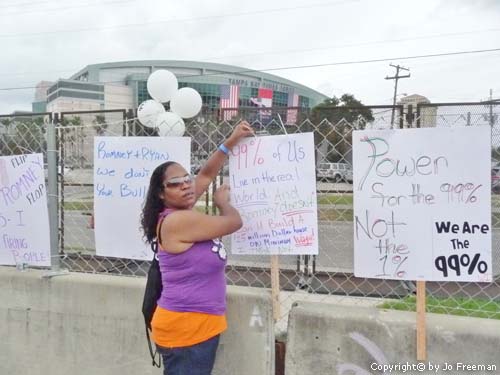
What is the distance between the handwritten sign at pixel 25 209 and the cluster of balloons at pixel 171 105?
901 millimetres

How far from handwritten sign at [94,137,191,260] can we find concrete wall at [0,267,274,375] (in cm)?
22

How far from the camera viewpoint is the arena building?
73.3m

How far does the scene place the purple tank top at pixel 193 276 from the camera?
2211mm

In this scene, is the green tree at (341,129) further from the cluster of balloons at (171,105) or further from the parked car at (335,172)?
the cluster of balloons at (171,105)

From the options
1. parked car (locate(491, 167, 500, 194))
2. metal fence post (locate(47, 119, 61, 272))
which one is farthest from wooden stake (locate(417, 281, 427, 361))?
metal fence post (locate(47, 119, 61, 272))

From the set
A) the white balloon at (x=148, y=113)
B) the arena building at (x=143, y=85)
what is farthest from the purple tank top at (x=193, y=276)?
the arena building at (x=143, y=85)

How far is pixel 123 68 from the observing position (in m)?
92.1

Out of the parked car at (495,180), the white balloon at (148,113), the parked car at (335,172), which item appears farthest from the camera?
the white balloon at (148,113)

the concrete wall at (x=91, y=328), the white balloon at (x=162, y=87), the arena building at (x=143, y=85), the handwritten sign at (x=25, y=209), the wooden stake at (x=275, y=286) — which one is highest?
the arena building at (x=143, y=85)

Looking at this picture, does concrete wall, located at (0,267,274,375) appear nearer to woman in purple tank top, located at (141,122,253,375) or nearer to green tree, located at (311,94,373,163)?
woman in purple tank top, located at (141,122,253,375)

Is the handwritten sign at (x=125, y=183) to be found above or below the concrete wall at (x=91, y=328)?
above

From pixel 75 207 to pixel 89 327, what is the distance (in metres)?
3.41

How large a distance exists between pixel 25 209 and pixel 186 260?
1.63 m

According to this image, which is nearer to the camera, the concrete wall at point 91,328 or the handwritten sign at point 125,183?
the concrete wall at point 91,328
